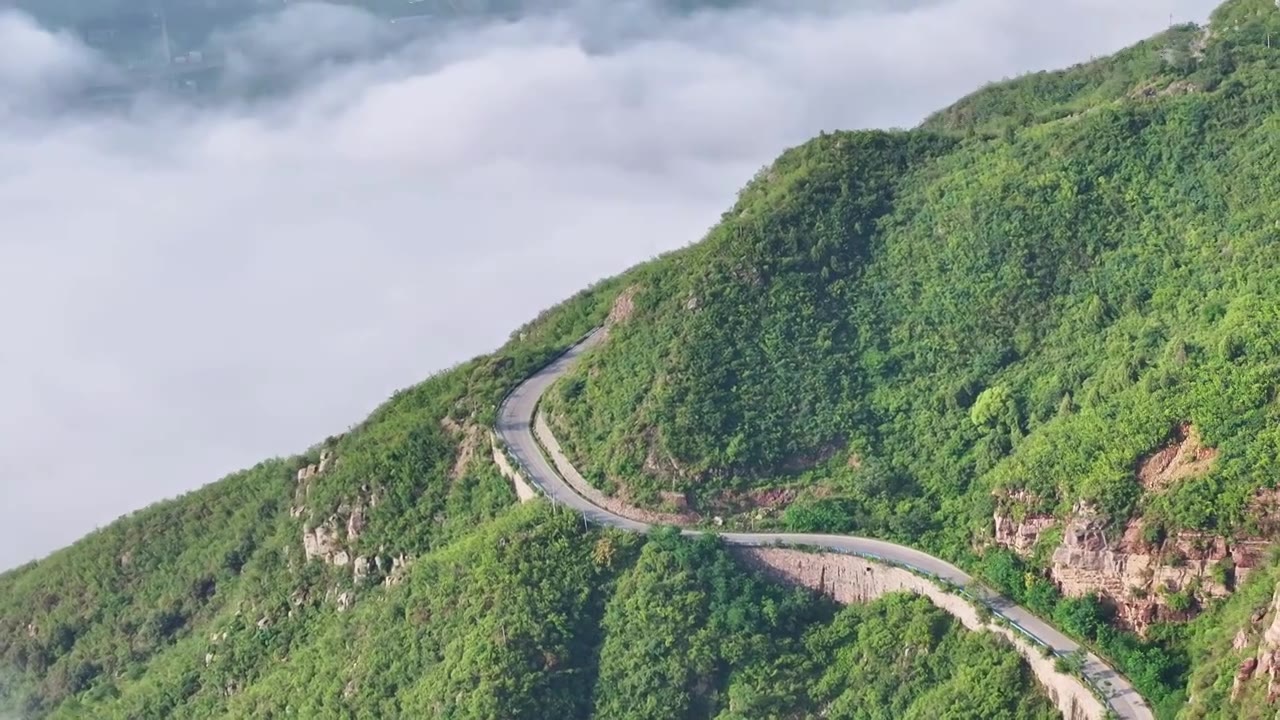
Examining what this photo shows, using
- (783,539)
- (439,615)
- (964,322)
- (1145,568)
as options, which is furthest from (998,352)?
(439,615)

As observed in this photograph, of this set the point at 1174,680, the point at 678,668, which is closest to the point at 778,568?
the point at 678,668

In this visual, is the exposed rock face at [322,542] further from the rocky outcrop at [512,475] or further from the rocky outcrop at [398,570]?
the rocky outcrop at [512,475]

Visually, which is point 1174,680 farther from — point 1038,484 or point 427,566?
point 427,566

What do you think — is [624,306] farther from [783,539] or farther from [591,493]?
Result: [783,539]

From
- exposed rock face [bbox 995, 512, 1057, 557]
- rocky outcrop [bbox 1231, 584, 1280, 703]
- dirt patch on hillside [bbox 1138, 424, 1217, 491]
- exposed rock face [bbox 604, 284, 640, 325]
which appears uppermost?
exposed rock face [bbox 604, 284, 640, 325]

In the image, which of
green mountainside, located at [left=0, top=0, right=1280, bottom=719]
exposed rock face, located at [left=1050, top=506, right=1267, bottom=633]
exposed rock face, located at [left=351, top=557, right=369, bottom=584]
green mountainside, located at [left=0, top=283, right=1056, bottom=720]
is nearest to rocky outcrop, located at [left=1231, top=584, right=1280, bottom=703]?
green mountainside, located at [left=0, top=0, right=1280, bottom=719]

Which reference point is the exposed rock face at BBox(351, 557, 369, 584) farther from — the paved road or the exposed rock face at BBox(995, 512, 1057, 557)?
the exposed rock face at BBox(995, 512, 1057, 557)
